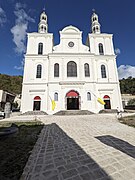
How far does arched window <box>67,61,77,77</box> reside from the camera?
22562 mm

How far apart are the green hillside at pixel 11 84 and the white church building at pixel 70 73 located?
27119mm

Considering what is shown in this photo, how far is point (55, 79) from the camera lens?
2180cm

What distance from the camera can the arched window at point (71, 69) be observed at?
22.6 meters

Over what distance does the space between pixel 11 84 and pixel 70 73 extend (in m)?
37.5

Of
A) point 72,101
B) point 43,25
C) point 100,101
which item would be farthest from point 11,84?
point 100,101

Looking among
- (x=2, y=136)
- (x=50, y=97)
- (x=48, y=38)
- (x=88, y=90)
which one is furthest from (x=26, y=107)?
(x=2, y=136)

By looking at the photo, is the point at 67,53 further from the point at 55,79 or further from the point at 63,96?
the point at 63,96

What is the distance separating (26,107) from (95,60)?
16459 mm

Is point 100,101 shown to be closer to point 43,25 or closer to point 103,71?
point 103,71

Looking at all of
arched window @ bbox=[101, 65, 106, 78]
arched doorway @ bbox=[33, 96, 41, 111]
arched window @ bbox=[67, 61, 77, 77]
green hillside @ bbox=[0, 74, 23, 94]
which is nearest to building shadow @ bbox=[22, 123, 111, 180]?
arched doorway @ bbox=[33, 96, 41, 111]

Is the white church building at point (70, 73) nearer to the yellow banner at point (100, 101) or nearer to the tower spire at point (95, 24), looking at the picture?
the yellow banner at point (100, 101)

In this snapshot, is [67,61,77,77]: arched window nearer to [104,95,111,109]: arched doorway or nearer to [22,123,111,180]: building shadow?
[104,95,111,109]: arched doorway

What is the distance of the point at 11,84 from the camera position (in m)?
50.3

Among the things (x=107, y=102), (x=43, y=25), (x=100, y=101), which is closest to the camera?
(x=100, y=101)
